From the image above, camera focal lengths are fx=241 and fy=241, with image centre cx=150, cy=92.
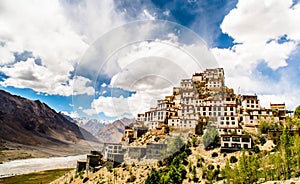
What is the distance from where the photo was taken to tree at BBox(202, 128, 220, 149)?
53963 millimetres

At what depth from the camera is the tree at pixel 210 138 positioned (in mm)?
A: 53963

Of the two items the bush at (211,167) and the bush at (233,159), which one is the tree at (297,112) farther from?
the bush at (211,167)

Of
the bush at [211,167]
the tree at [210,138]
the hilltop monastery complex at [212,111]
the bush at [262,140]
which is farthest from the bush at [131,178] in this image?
the bush at [262,140]

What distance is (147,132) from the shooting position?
7006 cm

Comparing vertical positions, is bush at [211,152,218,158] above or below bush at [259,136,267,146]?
below

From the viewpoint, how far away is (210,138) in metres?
54.6

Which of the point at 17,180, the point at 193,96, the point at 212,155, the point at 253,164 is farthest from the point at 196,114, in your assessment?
the point at 17,180

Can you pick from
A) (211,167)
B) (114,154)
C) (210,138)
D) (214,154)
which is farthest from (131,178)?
(210,138)

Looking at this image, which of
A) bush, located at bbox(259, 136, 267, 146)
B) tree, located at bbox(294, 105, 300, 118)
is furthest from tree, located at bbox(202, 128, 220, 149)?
tree, located at bbox(294, 105, 300, 118)

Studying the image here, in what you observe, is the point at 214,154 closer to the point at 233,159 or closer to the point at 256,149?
the point at 233,159

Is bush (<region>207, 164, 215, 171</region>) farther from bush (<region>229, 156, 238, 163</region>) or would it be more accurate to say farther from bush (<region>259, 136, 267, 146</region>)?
bush (<region>259, 136, 267, 146</region>)

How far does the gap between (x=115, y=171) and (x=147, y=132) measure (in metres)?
16.1

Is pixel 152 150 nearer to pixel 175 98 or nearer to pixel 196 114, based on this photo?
pixel 196 114

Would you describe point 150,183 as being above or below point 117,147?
below
